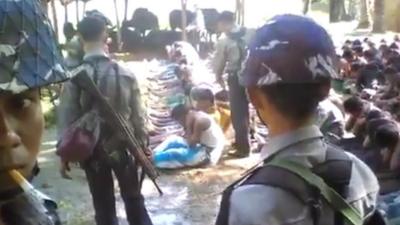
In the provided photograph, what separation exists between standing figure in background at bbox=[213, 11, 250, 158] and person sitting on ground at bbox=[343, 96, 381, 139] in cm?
117

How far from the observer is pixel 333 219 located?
171cm

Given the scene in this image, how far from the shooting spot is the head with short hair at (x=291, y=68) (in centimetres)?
175

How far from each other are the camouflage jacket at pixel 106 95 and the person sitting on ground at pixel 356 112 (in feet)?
8.21

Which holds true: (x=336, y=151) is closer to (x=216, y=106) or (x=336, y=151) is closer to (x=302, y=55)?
(x=302, y=55)

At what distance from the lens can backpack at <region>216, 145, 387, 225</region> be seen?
165cm

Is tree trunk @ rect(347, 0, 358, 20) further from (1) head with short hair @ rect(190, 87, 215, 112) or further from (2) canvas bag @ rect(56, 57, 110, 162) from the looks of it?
(2) canvas bag @ rect(56, 57, 110, 162)

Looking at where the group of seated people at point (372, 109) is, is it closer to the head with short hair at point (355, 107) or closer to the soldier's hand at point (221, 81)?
the head with short hair at point (355, 107)

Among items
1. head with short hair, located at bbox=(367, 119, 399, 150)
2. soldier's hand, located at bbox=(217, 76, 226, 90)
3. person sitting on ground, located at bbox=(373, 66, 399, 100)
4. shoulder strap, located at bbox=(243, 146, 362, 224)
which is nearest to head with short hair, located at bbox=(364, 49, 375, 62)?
person sitting on ground, located at bbox=(373, 66, 399, 100)

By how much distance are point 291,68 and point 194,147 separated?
5.97m

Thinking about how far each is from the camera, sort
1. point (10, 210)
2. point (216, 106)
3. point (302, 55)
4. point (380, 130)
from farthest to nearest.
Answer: point (216, 106)
point (380, 130)
point (302, 55)
point (10, 210)

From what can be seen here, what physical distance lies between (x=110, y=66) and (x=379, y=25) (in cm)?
1508

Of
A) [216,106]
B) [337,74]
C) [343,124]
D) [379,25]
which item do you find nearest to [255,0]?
[379,25]

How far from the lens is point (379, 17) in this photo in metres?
18.8

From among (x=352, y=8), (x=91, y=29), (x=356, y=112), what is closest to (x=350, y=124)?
(x=356, y=112)
